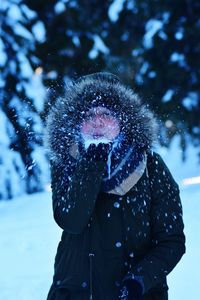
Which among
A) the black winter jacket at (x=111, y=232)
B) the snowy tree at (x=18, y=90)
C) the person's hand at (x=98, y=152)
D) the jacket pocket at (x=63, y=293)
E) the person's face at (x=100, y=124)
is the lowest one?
the jacket pocket at (x=63, y=293)

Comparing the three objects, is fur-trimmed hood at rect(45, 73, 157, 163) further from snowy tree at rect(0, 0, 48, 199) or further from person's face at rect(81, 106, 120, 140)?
snowy tree at rect(0, 0, 48, 199)

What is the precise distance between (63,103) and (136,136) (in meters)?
0.33

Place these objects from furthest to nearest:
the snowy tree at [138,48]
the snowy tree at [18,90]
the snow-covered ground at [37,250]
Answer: the snowy tree at [138,48] < the snowy tree at [18,90] < the snow-covered ground at [37,250]

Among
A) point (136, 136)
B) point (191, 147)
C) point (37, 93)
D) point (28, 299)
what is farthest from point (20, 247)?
point (191, 147)

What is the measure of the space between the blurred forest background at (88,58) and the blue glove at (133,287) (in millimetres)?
4309

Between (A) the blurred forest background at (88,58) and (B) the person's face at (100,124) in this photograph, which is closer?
(B) the person's face at (100,124)

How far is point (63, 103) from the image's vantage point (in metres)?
2.19

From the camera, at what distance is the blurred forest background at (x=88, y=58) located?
639 centimetres

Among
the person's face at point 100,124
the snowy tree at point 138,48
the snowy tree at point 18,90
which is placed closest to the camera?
the person's face at point 100,124

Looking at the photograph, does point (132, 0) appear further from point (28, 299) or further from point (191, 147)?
point (28, 299)

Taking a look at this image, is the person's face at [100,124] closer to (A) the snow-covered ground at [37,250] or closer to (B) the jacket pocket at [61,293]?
(B) the jacket pocket at [61,293]

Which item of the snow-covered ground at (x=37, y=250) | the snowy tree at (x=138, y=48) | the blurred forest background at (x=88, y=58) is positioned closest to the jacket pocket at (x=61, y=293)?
the snow-covered ground at (x=37, y=250)

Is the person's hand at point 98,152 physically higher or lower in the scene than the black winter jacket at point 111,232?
higher

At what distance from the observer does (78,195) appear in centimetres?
191
